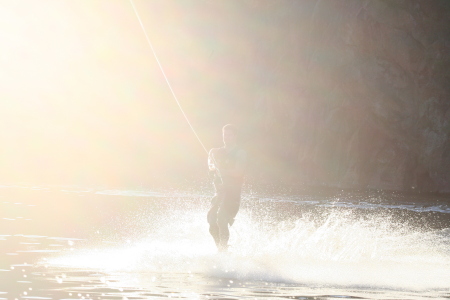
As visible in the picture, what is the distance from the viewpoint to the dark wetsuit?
12289mm

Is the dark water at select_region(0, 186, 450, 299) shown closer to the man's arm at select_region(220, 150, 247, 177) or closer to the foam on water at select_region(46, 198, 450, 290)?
the foam on water at select_region(46, 198, 450, 290)

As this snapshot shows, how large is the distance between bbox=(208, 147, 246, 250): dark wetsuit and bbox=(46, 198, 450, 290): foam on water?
416 millimetres

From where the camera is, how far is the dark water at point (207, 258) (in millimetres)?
9320

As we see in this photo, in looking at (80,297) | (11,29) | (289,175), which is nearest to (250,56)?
(289,175)

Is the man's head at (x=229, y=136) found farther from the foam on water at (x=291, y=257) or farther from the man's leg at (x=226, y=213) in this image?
the foam on water at (x=291, y=257)

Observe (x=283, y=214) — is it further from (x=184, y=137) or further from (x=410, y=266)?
(x=184, y=137)

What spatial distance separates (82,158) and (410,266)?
67.1 m

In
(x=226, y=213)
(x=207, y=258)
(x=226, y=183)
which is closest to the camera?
(x=207, y=258)

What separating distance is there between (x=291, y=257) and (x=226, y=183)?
1723mm

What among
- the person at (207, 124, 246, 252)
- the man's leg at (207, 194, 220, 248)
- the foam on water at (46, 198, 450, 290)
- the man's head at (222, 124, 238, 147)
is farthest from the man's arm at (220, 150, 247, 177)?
the foam on water at (46, 198, 450, 290)

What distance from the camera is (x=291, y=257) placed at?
1255 cm

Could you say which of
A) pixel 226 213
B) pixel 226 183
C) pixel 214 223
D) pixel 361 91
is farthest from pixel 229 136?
pixel 361 91

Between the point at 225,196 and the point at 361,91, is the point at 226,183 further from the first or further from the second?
the point at 361,91

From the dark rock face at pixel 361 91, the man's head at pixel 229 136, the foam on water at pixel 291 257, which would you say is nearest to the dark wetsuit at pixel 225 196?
the man's head at pixel 229 136
